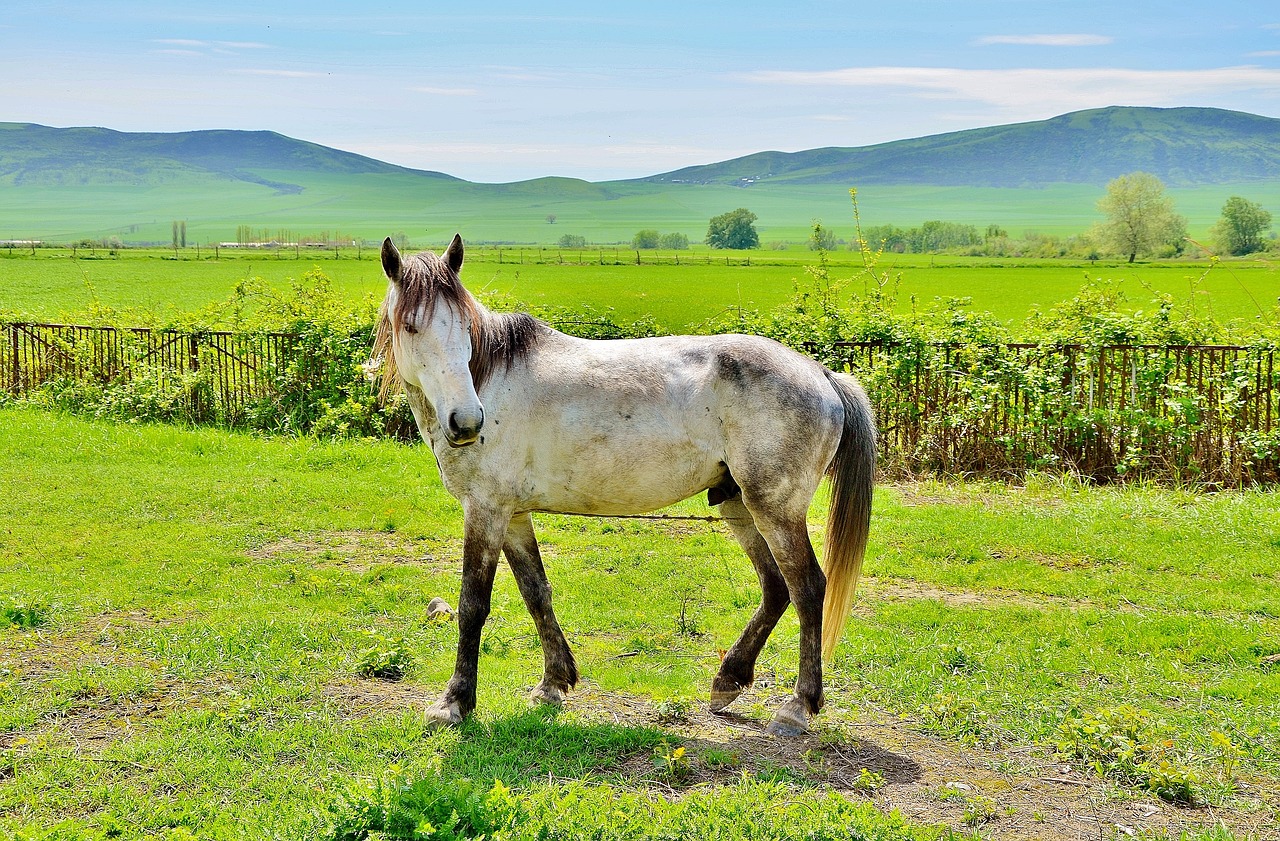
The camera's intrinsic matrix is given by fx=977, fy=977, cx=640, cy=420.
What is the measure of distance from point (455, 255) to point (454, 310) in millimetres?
273

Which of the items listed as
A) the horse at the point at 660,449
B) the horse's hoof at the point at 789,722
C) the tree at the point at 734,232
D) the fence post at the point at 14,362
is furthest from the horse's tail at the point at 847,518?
the tree at the point at 734,232

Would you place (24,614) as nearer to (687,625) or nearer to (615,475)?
(615,475)

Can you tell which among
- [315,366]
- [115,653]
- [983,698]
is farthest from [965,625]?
[315,366]

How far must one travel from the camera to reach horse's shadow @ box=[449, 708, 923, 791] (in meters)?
4.14

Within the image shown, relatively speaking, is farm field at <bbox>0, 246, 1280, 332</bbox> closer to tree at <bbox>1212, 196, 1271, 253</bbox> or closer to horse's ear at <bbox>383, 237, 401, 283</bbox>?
tree at <bbox>1212, 196, 1271, 253</bbox>

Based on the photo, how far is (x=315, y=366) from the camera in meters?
13.0

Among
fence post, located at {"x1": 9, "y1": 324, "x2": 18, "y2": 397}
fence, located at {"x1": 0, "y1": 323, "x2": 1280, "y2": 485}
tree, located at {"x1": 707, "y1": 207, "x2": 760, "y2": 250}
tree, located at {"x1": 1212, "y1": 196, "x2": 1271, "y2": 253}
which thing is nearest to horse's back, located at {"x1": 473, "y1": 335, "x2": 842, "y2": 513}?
fence, located at {"x1": 0, "y1": 323, "x2": 1280, "y2": 485}

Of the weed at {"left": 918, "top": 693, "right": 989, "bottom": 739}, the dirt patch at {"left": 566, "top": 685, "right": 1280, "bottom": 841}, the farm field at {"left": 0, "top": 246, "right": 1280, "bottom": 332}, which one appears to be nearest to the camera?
the dirt patch at {"left": 566, "top": 685, "right": 1280, "bottom": 841}

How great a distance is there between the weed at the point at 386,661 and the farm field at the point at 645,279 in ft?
97.7

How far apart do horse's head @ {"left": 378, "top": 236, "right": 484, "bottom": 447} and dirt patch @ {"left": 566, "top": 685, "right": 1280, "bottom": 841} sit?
1.69 m

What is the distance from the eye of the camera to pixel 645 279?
6219cm

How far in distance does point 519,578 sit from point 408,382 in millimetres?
1201

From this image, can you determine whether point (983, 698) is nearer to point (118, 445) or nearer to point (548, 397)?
point (548, 397)

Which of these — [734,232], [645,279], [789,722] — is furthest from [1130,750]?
[734,232]
